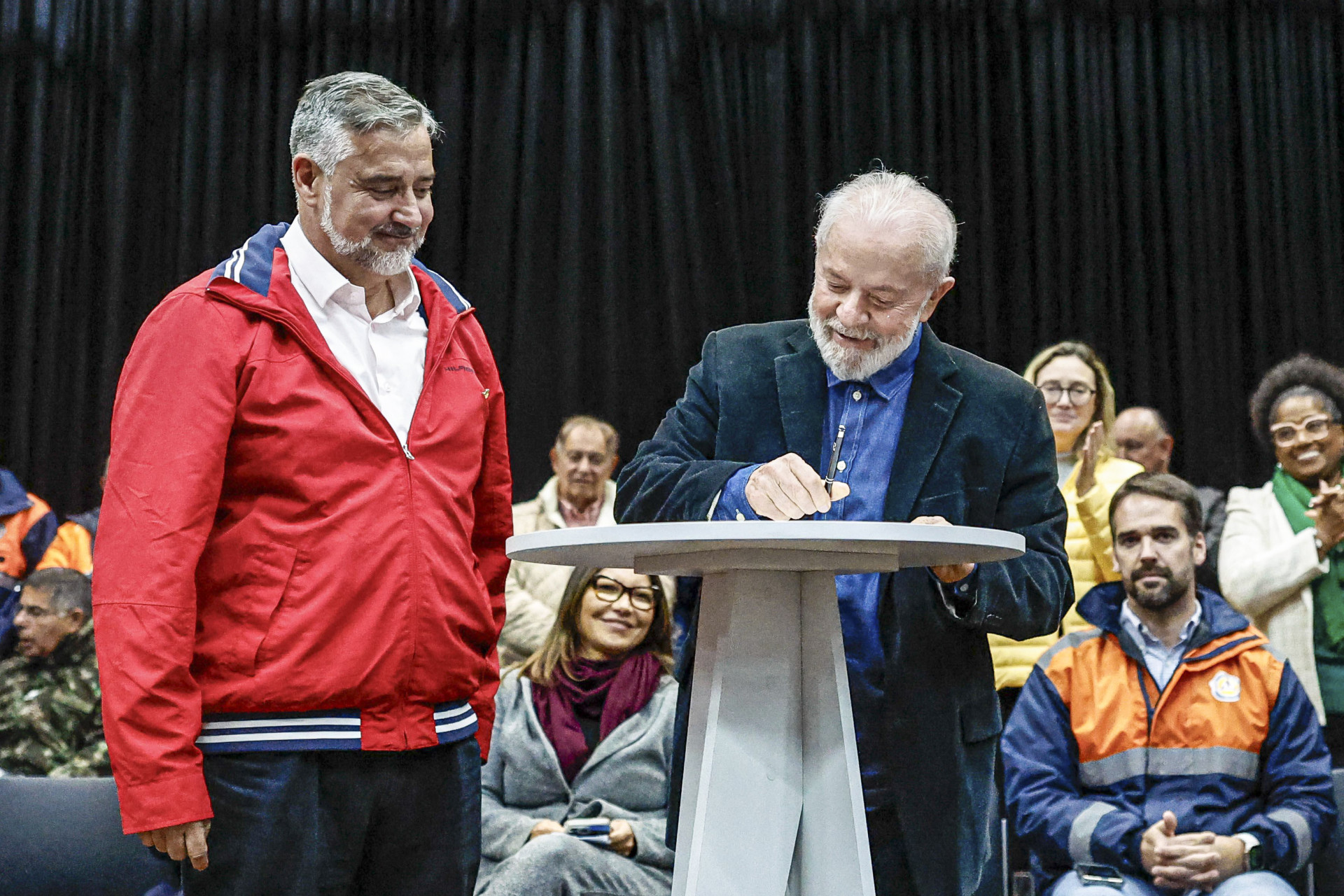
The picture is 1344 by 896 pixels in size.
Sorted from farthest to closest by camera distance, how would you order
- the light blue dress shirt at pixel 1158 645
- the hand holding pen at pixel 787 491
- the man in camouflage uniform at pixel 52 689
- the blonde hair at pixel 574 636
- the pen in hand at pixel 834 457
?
the man in camouflage uniform at pixel 52 689
the blonde hair at pixel 574 636
the light blue dress shirt at pixel 1158 645
the pen in hand at pixel 834 457
the hand holding pen at pixel 787 491

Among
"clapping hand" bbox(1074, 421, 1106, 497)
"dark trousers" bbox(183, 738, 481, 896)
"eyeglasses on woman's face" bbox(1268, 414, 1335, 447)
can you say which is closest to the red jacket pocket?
"dark trousers" bbox(183, 738, 481, 896)

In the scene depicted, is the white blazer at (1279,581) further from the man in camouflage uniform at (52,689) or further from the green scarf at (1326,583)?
the man in camouflage uniform at (52,689)

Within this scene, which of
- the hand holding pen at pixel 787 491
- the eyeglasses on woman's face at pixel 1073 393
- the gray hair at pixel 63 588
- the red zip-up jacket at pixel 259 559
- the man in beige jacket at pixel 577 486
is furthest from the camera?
the man in beige jacket at pixel 577 486

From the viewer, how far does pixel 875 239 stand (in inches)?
Result: 64.7

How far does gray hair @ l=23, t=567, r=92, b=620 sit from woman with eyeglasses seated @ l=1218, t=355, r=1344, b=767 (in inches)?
127

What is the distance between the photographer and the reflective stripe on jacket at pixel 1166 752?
8.59ft

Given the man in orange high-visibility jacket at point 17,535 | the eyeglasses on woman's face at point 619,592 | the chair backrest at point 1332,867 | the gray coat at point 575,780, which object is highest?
the man in orange high-visibility jacket at point 17,535

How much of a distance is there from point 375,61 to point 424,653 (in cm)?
433

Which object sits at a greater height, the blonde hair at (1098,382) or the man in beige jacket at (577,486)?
the blonde hair at (1098,382)

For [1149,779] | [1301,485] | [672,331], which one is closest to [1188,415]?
[1301,485]

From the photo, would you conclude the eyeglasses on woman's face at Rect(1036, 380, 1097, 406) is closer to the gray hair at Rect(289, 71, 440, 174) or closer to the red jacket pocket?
the gray hair at Rect(289, 71, 440, 174)

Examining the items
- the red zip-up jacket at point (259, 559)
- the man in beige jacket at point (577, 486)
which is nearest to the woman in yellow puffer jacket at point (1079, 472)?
the man in beige jacket at point (577, 486)

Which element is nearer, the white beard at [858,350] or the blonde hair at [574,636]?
the white beard at [858,350]

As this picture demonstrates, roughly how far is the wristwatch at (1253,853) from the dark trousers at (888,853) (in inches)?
50.9
